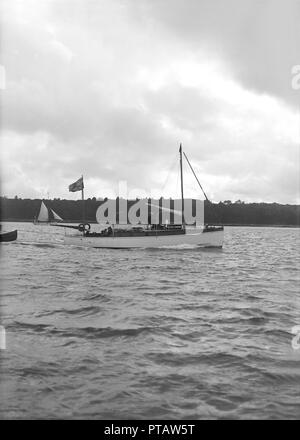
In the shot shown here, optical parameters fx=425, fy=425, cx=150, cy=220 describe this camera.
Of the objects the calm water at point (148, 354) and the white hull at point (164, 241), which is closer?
the calm water at point (148, 354)

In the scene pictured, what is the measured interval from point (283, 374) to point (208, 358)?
181 cm

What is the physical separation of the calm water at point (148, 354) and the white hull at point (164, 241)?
32802 mm

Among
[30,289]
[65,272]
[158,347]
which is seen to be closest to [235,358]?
[158,347]

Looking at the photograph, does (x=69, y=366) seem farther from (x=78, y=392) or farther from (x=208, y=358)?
(x=208, y=358)

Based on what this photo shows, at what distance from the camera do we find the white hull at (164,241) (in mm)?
54594

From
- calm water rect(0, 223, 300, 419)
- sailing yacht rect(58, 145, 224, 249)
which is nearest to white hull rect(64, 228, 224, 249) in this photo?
sailing yacht rect(58, 145, 224, 249)

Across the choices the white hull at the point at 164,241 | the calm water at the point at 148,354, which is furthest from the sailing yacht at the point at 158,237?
the calm water at the point at 148,354

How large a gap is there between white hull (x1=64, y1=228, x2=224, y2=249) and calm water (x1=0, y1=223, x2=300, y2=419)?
32802mm

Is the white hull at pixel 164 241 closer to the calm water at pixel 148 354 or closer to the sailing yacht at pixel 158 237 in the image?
the sailing yacht at pixel 158 237

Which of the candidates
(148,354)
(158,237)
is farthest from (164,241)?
(148,354)

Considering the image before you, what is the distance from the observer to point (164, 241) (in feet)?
179

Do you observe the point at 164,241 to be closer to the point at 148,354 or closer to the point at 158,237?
the point at 158,237

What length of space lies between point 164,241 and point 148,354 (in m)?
44.1

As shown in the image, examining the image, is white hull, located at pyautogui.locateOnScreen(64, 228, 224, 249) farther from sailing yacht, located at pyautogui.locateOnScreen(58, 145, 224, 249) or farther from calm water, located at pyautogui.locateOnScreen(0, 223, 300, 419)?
calm water, located at pyautogui.locateOnScreen(0, 223, 300, 419)
